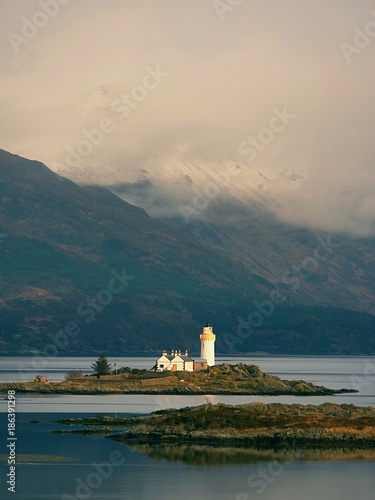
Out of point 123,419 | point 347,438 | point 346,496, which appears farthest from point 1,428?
point 346,496

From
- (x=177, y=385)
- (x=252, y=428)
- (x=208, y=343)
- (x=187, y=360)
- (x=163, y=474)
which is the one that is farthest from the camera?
(x=208, y=343)

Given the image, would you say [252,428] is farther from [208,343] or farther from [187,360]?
[208,343]

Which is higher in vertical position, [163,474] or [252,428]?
[252,428]

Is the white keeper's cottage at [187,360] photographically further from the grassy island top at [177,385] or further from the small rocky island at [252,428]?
the small rocky island at [252,428]

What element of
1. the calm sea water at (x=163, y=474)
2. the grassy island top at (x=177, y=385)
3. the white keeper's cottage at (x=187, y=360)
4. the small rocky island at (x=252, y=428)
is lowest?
the calm sea water at (x=163, y=474)

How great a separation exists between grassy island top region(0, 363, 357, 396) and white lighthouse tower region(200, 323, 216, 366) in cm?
458

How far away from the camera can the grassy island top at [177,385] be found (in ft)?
522

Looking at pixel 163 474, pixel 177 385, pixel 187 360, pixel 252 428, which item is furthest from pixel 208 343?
pixel 163 474

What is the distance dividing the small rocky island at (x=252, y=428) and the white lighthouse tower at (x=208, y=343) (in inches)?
2675

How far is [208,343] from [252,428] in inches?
3156

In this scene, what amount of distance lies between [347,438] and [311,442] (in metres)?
3.07

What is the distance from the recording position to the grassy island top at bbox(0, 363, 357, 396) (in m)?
159

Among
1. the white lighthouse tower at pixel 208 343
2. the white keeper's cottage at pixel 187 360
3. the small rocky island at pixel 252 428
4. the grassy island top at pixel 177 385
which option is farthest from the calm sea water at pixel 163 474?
the white lighthouse tower at pixel 208 343

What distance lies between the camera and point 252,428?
98.8m
